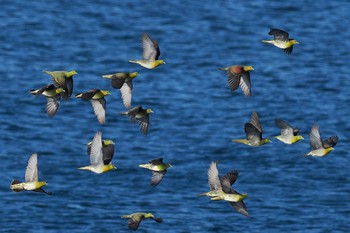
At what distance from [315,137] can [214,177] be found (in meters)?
3.13

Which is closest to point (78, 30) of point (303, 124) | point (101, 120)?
point (303, 124)

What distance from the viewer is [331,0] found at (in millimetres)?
109750

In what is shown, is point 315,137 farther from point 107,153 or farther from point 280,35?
point 107,153

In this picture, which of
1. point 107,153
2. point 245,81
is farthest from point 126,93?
point 245,81

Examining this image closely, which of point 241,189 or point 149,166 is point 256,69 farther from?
point 149,166

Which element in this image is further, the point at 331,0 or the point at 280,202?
the point at 331,0

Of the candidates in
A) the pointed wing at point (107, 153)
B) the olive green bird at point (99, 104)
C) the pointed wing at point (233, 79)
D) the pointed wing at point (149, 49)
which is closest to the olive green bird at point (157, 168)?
the pointed wing at point (107, 153)

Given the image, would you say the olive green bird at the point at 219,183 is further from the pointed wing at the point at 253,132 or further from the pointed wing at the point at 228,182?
the pointed wing at the point at 253,132

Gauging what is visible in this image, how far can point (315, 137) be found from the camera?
119 feet

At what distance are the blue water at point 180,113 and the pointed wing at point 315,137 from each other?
22.0 metres

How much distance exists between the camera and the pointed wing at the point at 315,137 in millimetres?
36263

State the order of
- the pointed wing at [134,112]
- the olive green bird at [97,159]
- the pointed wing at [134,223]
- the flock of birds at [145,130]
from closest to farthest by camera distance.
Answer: the pointed wing at [134,223] < the olive green bird at [97,159] < the flock of birds at [145,130] < the pointed wing at [134,112]

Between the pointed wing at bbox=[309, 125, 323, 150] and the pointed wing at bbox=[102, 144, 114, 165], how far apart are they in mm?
5244

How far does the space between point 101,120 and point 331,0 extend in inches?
2937
